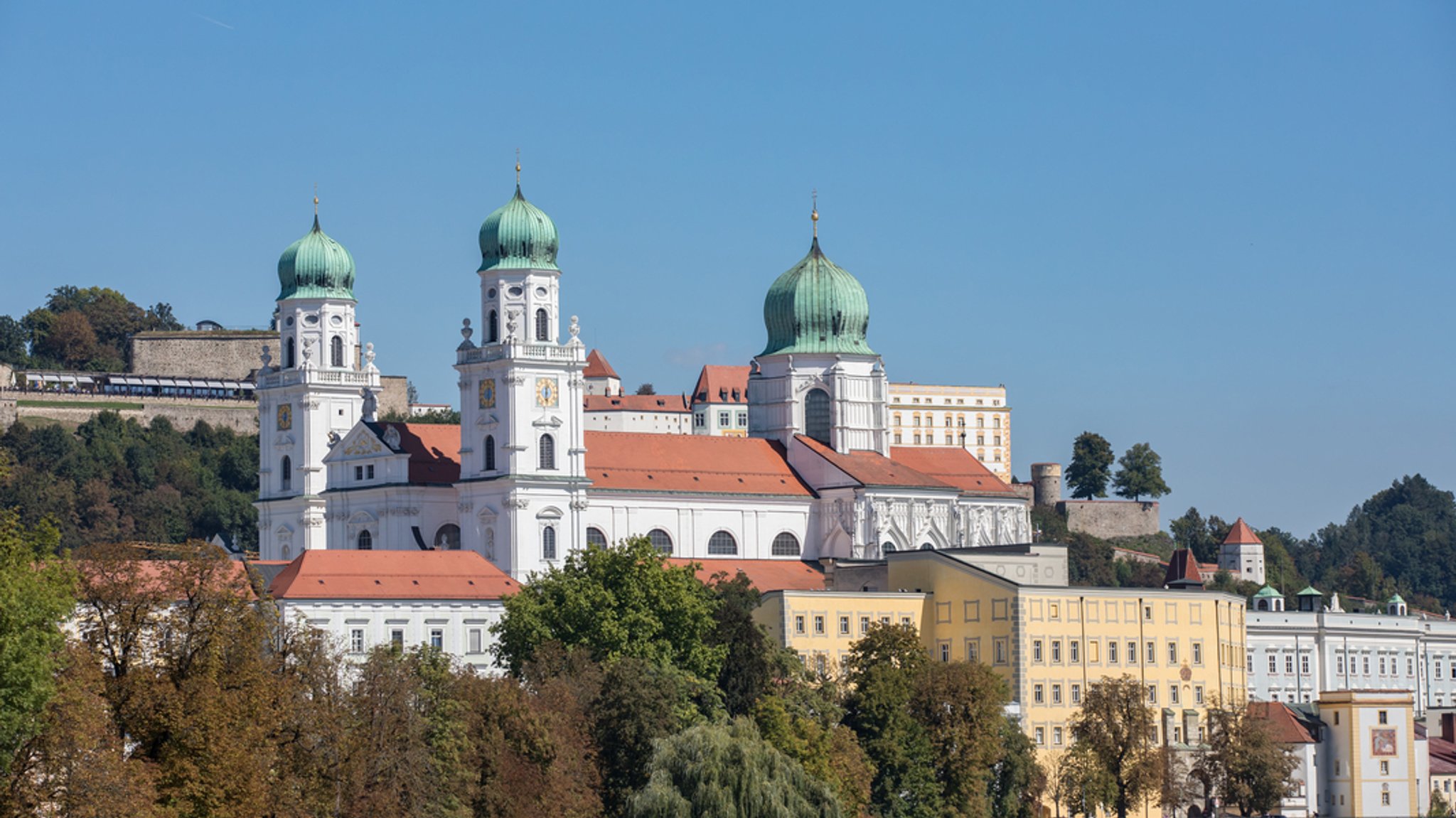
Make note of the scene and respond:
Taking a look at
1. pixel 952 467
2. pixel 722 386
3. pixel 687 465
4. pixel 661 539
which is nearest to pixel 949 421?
pixel 722 386

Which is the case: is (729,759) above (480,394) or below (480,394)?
below

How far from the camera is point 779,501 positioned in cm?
10650

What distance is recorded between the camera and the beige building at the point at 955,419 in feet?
588

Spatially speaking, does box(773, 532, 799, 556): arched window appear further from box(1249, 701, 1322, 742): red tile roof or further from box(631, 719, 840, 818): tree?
box(631, 719, 840, 818): tree

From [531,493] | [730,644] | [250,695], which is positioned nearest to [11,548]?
[250,695]

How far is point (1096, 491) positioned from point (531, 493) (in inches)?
3091

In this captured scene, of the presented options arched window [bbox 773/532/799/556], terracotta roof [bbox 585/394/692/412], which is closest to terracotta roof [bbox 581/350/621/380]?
terracotta roof [bbox 585/394/692/412]

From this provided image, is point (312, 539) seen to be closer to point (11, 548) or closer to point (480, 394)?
point (480, 394)

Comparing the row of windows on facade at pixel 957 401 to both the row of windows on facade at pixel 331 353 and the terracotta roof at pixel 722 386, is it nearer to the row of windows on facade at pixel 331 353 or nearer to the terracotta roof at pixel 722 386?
the terracotta roof at pixel 722 386

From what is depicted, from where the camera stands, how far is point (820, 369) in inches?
4424

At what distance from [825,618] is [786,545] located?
50.4 feet

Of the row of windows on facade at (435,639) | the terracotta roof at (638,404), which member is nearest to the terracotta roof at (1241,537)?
the terracotta roof at (638,404)

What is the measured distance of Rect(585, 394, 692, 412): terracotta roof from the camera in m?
176

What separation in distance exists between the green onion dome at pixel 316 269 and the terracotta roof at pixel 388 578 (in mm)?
22311
